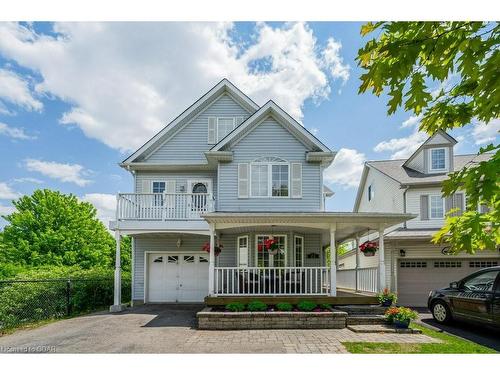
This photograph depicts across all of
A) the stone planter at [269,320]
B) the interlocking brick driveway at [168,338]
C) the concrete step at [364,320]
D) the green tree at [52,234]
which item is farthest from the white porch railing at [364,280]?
the green tree at [52,234]

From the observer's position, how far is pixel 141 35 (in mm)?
5977

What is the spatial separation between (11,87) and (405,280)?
48.7 ft

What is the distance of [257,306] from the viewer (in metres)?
9.08

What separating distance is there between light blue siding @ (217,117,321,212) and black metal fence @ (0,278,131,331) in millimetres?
5874

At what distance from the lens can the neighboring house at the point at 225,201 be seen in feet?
38.8

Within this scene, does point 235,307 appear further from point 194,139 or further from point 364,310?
point 194,139

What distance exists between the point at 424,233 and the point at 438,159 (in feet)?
12.5

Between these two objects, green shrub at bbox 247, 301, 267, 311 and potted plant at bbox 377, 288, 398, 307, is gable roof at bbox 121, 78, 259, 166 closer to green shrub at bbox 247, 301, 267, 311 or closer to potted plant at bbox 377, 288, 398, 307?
green shrub at bbox 247, 301, 267, 311

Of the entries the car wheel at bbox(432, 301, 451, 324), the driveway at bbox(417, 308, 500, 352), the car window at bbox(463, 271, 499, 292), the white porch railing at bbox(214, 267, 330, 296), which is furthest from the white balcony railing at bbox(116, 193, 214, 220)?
the car window at bbox(463, 271, 499, 292)

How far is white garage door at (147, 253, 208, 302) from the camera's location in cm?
1338

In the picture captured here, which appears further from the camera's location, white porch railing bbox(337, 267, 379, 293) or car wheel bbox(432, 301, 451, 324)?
white porch railing bbox(337, 267, 379, 293)

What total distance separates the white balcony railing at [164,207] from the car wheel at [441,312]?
23.9 feet

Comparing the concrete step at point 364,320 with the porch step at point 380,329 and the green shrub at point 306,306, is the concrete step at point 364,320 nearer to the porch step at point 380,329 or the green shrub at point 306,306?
the porch step at point 380,329

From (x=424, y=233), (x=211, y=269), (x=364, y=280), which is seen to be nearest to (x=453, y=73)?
(x=211, y=269)
